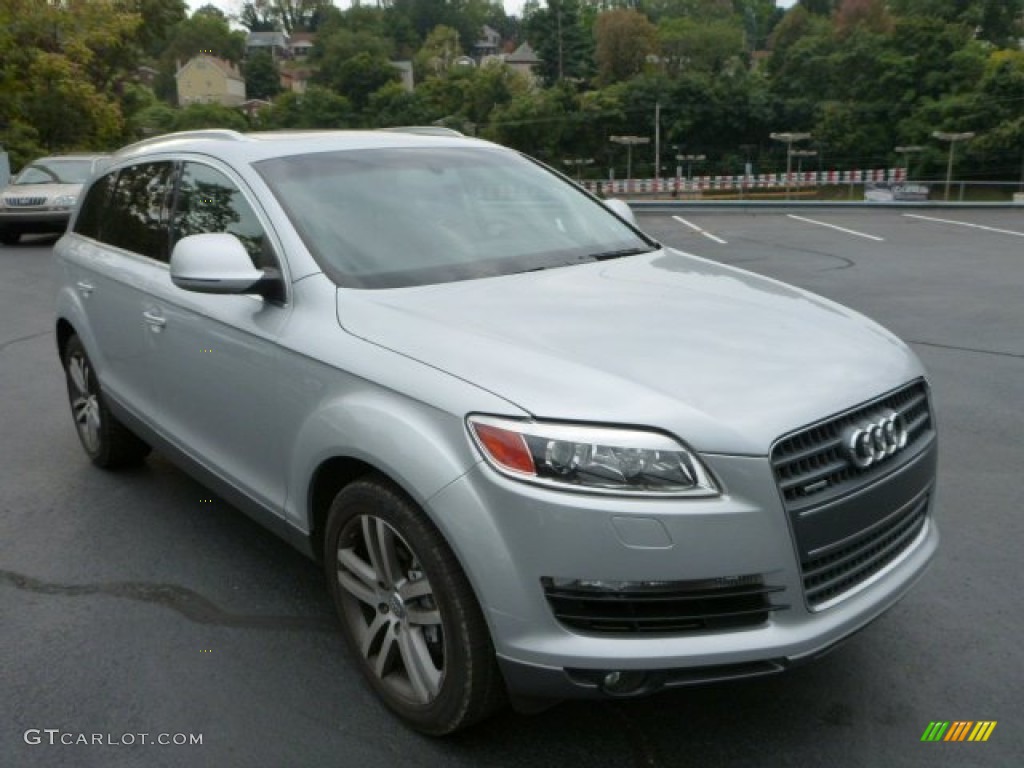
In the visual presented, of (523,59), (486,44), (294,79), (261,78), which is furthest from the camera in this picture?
(486,44)

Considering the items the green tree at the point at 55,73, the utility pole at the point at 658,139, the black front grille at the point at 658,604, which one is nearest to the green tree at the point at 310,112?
the utility pole at the point at 658,139

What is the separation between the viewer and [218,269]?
317 cm

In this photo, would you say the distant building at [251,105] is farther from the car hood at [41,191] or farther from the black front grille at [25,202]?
the black front grille at [25,202]

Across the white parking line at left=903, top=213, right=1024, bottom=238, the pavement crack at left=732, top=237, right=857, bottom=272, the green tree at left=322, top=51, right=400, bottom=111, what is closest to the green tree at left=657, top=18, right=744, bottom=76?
the green tree at left=322, top=51, right=400, bottom=111

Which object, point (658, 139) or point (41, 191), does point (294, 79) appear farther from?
point (41, 191)

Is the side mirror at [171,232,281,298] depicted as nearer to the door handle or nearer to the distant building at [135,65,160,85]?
the door handle

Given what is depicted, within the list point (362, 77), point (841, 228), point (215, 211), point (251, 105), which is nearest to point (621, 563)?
point (215, 211)

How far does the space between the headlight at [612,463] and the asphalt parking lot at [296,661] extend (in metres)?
0.88

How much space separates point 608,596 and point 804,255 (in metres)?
13.1

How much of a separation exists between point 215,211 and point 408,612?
6.11 feet

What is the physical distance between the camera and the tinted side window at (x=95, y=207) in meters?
4.94

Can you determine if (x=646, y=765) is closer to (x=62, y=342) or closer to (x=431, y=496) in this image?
(x=431, y=496)

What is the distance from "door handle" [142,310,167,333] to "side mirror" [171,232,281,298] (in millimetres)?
781

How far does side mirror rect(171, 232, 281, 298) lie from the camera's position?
3166 millimetres
